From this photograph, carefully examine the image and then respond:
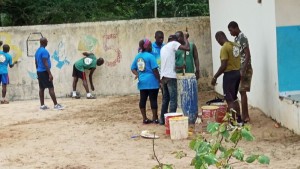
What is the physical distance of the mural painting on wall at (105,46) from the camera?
49.2ft

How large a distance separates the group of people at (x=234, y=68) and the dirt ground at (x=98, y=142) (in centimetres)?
60

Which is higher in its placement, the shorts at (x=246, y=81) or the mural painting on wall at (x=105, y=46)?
the mural painting on wall at (x=105, y=46)

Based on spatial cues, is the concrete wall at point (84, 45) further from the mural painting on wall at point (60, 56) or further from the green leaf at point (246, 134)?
the green leaf at point (246, 134)

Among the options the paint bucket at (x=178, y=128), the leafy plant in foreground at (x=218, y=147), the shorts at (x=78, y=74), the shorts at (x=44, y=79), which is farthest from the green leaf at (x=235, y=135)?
the shorts at (x=78, y=74)

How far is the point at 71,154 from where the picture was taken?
314 inches

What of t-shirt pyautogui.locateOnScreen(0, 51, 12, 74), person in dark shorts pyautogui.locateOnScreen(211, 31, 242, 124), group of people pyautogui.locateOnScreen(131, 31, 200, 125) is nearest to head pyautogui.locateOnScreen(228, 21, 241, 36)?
person in dark shorts pyautogui.locateOnScreen(211, 31, 242, 124)

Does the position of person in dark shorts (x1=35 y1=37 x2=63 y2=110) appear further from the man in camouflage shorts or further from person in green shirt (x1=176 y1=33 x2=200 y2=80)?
the man in camouflage shorts

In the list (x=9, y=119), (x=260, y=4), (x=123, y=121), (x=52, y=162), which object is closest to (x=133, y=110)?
(x=123, y=121)

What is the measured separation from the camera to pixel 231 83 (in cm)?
918

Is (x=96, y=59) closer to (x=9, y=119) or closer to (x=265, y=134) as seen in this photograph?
(x=9, y=119)

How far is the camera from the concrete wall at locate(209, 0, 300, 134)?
9.07 meters

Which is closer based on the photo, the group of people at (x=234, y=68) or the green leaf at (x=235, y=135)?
the green leaf at (x=235, y=135)

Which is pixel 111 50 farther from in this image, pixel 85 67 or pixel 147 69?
pixel 147 69

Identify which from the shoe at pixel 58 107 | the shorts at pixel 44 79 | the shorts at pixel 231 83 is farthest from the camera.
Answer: the shoe at pixel 58 107
